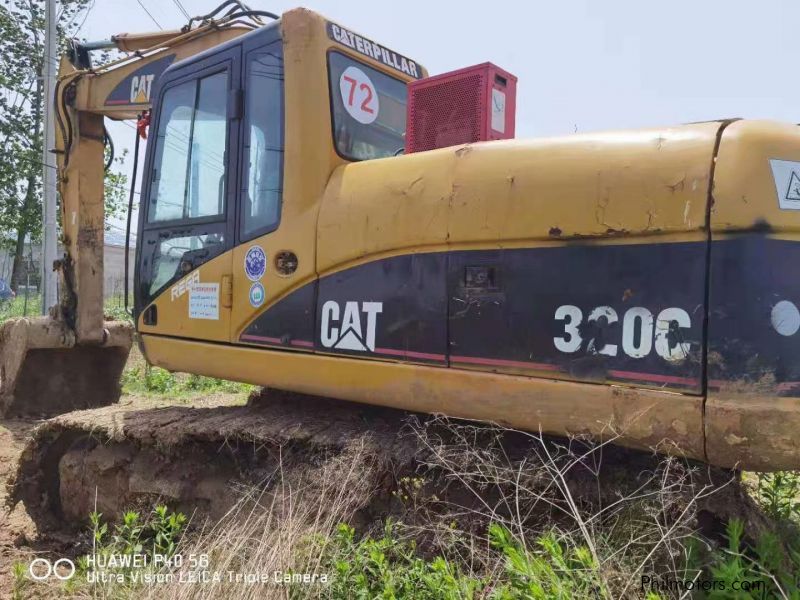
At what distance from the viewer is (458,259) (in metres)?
2.68

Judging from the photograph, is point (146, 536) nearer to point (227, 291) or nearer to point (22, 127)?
point (227, 291)

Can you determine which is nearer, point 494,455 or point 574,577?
point 574,577

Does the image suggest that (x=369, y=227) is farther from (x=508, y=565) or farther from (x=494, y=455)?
(x=508, y=565)

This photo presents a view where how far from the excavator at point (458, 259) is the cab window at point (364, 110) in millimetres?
12

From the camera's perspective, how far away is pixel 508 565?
2225mm

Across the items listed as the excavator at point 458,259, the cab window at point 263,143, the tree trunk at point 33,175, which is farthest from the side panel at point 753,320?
the tree trunk at point 33,175

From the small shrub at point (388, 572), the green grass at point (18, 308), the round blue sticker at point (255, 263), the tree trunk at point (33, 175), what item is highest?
the tree trunk at point (33, 175)

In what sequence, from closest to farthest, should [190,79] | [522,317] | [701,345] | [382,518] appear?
[701,345], [522,317], [382,518], [190,79]

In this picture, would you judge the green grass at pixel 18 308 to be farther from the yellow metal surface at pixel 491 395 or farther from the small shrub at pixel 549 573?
the small shrub at pixel 549 573

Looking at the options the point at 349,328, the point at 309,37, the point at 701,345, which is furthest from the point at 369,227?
the point at 701,345

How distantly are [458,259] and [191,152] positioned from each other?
6.38 ft

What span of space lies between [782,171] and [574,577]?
1.54 meters

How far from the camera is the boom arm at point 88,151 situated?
16.9ft

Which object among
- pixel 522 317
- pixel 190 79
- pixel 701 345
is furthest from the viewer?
pixel 190 79
